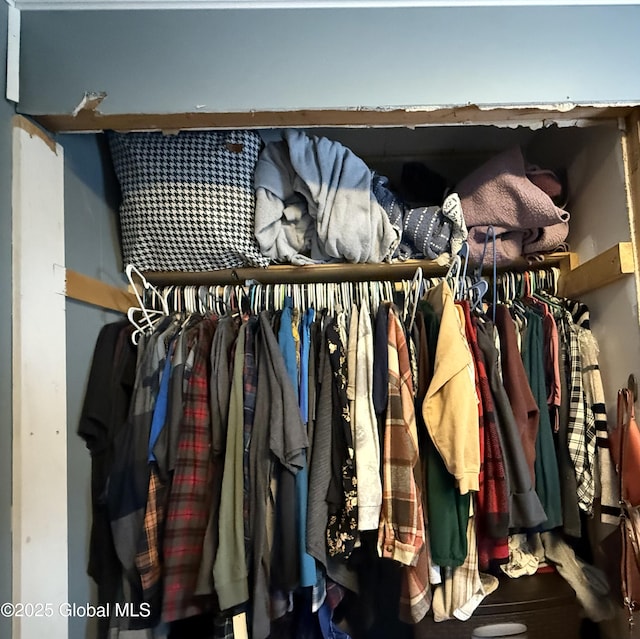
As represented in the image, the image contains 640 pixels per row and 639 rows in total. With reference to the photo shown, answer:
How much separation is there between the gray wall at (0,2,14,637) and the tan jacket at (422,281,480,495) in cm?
93

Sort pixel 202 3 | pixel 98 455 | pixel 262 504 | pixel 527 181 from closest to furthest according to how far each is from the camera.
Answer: pixel 202 3 < pixel 262 504 < pixel 98 455 < pixel 527 181

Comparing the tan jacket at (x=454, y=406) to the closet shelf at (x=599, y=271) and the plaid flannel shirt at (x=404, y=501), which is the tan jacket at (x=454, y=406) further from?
the closet shelf at (x=599, y=271)

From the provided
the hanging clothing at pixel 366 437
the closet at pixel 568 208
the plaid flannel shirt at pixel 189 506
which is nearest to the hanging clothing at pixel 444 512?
the hanging clothing at pixel 366 437

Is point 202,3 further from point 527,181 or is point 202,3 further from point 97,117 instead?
point 527,181

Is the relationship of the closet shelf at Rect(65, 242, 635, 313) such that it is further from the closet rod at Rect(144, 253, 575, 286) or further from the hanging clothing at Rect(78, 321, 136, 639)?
the hanging clothing at Rect(78, 321, 136, 639)

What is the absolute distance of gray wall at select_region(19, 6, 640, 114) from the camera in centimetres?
97

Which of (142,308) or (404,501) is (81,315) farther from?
(404,501)

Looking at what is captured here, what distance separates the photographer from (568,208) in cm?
147

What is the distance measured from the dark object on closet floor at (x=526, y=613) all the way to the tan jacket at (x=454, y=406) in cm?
48

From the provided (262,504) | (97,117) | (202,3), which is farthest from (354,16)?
(262,504)

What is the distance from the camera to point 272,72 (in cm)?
98

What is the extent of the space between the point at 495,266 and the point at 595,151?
42cm

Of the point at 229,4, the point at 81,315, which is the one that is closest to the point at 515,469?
the point at 81,315

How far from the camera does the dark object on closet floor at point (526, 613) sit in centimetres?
129
